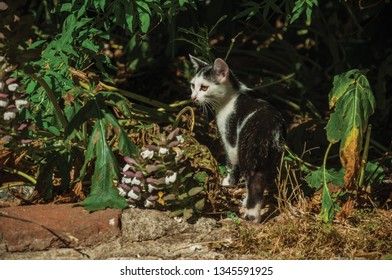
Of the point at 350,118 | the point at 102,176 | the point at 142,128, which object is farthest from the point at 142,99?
the point at 350,118

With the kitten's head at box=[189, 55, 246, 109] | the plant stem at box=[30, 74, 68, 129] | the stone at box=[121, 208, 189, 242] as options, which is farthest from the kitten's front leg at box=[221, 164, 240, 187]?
the plant stem at box=[30, 74, 68, 129]

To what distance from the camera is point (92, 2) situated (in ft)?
18.0

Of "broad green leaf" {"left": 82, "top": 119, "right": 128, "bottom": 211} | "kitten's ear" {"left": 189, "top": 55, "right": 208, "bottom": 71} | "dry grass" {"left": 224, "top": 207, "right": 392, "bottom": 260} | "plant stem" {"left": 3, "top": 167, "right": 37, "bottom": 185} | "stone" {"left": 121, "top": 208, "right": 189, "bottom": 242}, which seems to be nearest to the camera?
"dry grass" {"left": 224, "top": 207, "right": 392, "bottom": 260}

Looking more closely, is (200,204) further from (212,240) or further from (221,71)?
(221,71)

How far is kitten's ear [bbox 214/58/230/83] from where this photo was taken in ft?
19.6

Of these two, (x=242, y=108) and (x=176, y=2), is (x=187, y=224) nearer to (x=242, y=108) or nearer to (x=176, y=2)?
(x=242, y=108)

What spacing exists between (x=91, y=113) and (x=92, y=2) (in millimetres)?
764

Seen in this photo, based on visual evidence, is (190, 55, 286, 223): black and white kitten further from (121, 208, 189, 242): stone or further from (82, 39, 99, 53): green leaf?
(82, 39, 99, 53): green leaf

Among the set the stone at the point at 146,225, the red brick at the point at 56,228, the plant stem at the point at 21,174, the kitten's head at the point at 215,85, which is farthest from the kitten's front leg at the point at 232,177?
the plant stem at the point at 21,174

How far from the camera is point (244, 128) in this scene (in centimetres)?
574

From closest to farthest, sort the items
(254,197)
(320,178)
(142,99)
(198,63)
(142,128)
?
1. (254,197)
2. (320,178)
3. (142,128)
4. (198,63)
5. (142,99)

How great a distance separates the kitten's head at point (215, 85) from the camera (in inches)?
236

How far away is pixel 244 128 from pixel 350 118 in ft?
2.62

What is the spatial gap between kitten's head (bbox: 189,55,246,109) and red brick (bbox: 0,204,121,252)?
1.23m
